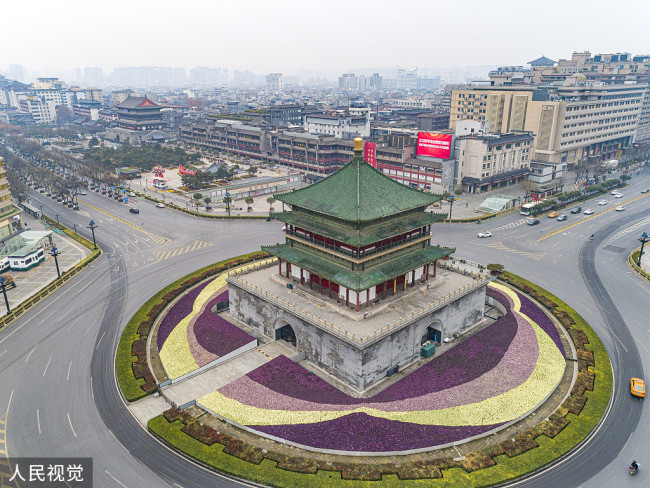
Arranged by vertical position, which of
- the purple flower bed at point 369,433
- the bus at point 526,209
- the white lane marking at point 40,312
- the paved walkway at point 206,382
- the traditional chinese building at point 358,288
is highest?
the traditional chinese building at point 358,288

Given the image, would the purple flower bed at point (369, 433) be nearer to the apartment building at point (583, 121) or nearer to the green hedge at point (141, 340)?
the green hedge at point (141, 340)

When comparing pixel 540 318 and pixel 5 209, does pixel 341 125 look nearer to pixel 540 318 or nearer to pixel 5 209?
pixel 5 209

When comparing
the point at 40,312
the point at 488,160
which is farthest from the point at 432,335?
the point at 488,160

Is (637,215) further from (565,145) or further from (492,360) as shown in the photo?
(492,360)

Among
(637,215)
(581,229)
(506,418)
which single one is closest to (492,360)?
(506,418)

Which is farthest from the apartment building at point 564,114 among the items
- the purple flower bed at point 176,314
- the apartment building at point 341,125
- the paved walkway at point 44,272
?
the paved walkway at point 44,272

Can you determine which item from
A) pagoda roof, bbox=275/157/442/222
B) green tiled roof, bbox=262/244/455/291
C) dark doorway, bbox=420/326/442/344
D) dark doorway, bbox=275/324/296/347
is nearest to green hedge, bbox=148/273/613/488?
dark doorway, bbox=420/326/442/344
